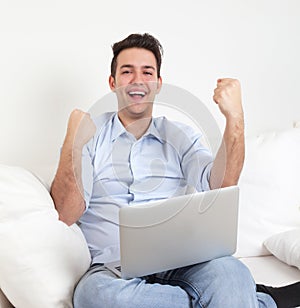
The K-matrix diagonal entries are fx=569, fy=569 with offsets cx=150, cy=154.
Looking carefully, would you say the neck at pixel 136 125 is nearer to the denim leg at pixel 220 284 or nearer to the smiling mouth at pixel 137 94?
the smiling mouth at pixel 137 94

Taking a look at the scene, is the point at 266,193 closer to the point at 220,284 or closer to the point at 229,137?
the point at 229,137

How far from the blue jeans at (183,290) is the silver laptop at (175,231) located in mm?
37

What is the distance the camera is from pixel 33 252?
1461 mm

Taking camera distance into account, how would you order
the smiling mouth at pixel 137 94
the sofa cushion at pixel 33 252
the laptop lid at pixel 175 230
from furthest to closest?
the smiling mouth at pixel 137 94 < the sofa cushion at pixel 33 252 < the laptop lid at pixel 175 230

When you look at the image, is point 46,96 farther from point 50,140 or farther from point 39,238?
point 39,238

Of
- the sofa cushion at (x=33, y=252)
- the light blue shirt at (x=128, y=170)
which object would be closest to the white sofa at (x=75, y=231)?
the sofa cushion at (x=33, y=252)

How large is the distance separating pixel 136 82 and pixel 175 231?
0.52 meters

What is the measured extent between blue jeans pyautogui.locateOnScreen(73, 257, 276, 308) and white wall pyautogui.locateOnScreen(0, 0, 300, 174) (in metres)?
0.73

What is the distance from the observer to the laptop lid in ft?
4.39

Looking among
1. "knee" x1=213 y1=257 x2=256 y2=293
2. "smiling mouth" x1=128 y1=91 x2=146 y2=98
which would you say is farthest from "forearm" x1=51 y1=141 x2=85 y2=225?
"knee" x1=213 y1=257 x2=256 y2=293

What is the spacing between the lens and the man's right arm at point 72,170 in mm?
1683

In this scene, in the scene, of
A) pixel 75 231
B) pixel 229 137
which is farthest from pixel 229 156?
pixel 75 231

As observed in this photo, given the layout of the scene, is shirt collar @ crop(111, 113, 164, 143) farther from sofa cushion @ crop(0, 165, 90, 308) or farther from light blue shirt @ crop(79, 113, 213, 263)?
sofa cushion @ crop(0, 165, 90, 308)

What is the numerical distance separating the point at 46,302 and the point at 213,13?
52.9 inches
